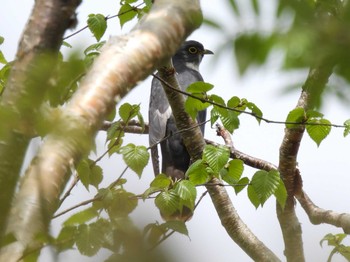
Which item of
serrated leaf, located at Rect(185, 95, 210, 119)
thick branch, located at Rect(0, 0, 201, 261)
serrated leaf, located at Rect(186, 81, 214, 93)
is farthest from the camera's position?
serrated leaf, located at Rect(185, 95, 210, 119)

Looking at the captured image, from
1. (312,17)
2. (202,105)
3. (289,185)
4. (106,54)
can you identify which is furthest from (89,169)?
(312,17)

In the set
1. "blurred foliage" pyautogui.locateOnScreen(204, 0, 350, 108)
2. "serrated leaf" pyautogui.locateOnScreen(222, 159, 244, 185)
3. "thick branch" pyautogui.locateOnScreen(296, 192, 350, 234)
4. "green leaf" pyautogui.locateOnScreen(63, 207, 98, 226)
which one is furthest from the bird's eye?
"blurred foliage" pyautogui.locateOnScreen(204, 0, 350, 108)

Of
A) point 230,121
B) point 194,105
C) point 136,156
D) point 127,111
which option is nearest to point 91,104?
point 194,105

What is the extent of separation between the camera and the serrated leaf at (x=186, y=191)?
11.1ft

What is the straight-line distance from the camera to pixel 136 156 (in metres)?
3.45

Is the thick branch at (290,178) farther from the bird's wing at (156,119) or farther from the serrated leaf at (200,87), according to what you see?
the bird's wing at (156,119)

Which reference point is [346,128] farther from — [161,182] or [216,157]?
[161,182]

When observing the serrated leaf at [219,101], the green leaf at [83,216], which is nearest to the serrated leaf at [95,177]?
the serrated leaf at [219,101]

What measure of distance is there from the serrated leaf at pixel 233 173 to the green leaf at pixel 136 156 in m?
0.53

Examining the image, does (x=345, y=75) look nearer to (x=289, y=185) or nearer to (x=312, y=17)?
(x=312, y=17)

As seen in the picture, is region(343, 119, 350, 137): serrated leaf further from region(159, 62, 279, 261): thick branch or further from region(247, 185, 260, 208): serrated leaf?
region(159, 62, 279, 261): thick branch

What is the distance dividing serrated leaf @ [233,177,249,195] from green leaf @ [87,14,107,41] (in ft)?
3.85

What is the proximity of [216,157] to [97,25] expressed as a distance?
1.10 m

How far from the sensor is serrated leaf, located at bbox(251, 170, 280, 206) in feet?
11.3
